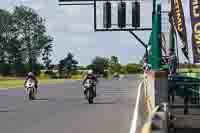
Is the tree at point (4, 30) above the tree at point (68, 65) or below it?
above

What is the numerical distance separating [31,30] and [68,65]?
1710cm

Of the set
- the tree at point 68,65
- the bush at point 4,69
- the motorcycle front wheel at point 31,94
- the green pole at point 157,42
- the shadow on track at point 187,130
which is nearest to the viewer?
the shadow on track at point 187,130

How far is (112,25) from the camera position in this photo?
3497cm

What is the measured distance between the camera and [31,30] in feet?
514

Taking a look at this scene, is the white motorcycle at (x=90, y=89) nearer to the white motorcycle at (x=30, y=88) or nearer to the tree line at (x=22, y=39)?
the white motorcycle at (x=30, y=88)

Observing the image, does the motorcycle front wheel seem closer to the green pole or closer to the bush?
the green pole

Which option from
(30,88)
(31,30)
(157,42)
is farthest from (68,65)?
(157,42)

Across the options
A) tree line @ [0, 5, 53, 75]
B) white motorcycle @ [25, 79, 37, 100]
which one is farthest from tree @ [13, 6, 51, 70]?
white motorcycle @ [25, 79, 37, 100]

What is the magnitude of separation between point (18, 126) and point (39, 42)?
13849 centimetres

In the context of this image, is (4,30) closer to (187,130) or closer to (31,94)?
(31,94)

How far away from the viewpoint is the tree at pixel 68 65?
164m

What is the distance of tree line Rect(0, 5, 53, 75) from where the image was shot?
495 feet

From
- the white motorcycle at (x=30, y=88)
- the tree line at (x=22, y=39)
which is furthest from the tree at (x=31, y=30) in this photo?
the white motorcycle at (x=30, y=88)

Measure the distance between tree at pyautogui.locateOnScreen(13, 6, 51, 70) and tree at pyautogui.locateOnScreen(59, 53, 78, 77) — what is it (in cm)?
922
